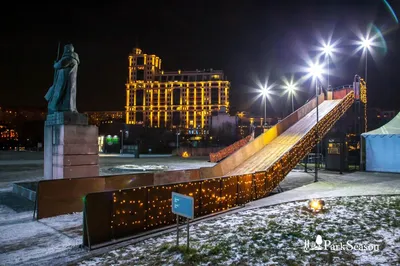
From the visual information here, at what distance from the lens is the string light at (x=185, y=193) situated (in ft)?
30.3

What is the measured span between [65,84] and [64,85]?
0.07 metres

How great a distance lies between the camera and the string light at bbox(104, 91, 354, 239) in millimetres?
9242

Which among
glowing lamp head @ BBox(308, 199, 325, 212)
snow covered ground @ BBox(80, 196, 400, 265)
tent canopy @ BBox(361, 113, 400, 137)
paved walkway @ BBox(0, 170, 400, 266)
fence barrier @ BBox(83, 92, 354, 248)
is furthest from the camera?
tent canopy @ BBox(361, 113, 400, 137)

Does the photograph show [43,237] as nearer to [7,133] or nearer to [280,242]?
[280,242]

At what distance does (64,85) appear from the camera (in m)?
15.9

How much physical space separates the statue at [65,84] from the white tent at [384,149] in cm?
2572

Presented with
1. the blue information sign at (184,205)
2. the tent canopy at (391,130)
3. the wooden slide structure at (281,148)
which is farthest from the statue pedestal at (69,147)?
the tent canopy at (391,130)

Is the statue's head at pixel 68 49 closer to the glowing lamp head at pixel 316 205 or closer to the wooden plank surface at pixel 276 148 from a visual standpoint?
the wooden plank surface at pixel 276 148

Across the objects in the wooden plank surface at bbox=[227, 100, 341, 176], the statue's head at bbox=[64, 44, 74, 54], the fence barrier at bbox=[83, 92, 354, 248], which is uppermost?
the statue's head at bbox=[64, 44, 74, 54]

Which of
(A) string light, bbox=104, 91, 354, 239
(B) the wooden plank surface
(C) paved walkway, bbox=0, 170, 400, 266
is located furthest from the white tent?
(C) paved walkway, bbox=0, 170, 400, 266

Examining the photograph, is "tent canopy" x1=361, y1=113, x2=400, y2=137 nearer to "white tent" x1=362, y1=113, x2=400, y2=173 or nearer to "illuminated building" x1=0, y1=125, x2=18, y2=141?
"white tent" x1=362, y1=113, x2=400, y2=173

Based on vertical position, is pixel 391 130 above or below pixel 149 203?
above

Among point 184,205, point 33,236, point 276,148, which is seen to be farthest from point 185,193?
point 276,148

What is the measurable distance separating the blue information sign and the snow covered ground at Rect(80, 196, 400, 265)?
98 centimetres
